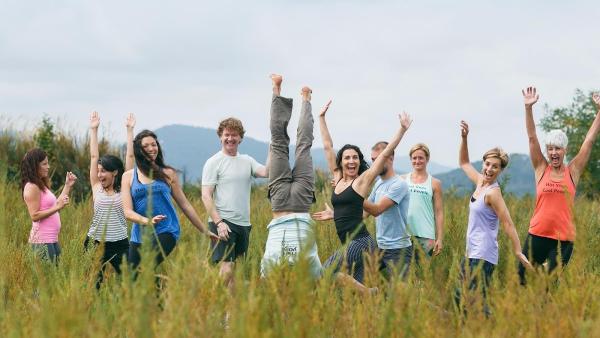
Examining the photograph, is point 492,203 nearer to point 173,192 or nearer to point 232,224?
point 232,224

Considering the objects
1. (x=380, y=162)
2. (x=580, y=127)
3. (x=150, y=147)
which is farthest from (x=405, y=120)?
(x=580, y=127)

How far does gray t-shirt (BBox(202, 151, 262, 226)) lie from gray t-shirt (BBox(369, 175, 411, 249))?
114 cm

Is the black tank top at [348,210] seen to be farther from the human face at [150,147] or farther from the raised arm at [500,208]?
the human face at [150,147]

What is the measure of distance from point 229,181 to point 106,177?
1.21 metres

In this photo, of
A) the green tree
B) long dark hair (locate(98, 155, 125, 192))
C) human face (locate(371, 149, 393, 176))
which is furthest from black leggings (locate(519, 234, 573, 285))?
the green tree

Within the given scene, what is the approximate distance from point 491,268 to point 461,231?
2.47 meters

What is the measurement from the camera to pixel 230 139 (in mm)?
6430

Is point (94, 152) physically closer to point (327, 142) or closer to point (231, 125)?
point (231, 125)

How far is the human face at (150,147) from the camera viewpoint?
20.6 feet

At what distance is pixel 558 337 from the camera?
10.1 feet

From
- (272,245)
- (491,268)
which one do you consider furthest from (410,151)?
(272,245)

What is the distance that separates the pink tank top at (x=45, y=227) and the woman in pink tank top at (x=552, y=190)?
4.21 metres

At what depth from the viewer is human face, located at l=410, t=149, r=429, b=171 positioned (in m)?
7.09

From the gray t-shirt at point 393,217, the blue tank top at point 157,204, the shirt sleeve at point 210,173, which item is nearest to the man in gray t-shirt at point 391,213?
the gray t-shirt at point 393,217
